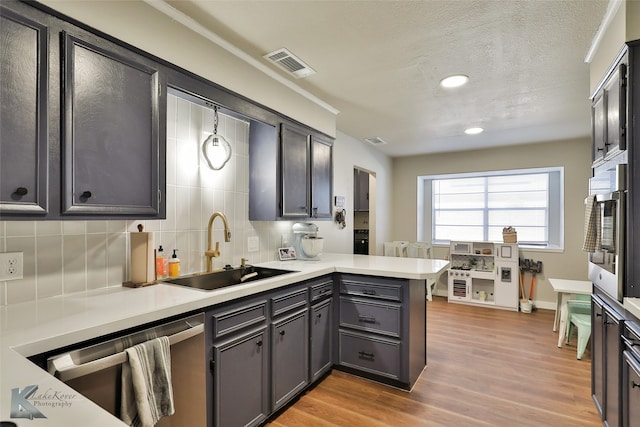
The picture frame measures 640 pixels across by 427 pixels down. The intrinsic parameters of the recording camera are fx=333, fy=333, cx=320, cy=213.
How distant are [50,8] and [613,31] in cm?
273

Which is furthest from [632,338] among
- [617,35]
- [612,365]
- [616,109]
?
[617,35]

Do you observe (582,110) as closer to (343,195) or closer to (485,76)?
(485,76)

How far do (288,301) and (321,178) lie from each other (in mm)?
1382

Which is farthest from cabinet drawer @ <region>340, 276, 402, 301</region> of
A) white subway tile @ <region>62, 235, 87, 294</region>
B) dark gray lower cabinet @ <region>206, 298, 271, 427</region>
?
white subway tile @ <region>62, 235, 87, 294</region>

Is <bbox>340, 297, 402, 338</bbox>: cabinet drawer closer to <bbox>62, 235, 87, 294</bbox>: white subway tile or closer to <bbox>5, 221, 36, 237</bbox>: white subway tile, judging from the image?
<bbox>62, 235, 87, 294</bbox>: white subway tile

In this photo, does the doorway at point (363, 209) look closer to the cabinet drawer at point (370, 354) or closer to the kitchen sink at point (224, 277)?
the cabinet drawer at point (370, 354)

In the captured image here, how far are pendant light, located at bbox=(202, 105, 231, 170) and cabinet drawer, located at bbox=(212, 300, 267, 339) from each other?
109 cm

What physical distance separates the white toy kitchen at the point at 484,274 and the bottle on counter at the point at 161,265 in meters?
4.32

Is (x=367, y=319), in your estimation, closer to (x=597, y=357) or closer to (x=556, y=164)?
(x=597, y=357)

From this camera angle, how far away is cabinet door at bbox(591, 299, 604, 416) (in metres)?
2.06

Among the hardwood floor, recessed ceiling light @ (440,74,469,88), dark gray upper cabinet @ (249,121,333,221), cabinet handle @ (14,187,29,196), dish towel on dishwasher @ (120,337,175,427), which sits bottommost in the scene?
the hardwood floor

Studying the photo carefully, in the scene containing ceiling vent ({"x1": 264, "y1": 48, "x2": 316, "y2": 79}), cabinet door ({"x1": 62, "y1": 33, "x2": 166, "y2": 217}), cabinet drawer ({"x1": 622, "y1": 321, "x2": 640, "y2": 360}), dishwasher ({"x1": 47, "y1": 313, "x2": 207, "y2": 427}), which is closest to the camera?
dishwasher ({"x1": 47, "y1": 313, "x2": 207, "y2": 427})

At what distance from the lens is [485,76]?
259cm

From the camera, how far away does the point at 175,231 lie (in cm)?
222
